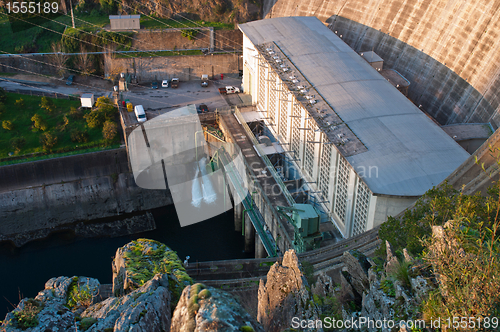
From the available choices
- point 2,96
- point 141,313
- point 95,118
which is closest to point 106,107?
point 95,118

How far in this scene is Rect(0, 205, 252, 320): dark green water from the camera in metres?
49.9

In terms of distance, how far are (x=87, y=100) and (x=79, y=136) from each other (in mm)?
6523

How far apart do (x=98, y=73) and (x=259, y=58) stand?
29.6 meters

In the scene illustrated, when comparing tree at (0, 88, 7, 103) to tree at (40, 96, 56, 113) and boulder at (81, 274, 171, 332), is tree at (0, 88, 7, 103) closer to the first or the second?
tree at (40, 96, 56, 113)

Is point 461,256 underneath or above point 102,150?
above

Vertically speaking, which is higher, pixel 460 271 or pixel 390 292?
pixel 460 271

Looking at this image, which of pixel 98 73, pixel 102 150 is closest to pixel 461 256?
pixel 102 150

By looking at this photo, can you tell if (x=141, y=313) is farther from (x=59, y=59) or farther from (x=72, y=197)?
(x=59, y=59)

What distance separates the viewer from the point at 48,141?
193 ft

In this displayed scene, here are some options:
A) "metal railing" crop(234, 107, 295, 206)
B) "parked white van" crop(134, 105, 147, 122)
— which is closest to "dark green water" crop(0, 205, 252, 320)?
"metal railing" crop(234, 107, 295, 206)

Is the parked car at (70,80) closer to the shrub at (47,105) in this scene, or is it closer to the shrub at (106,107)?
the shrub at (47,105)

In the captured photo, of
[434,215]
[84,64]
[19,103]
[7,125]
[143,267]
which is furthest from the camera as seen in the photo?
[84,64]

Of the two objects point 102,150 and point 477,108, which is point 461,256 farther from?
point 102,150

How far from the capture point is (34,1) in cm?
8362
